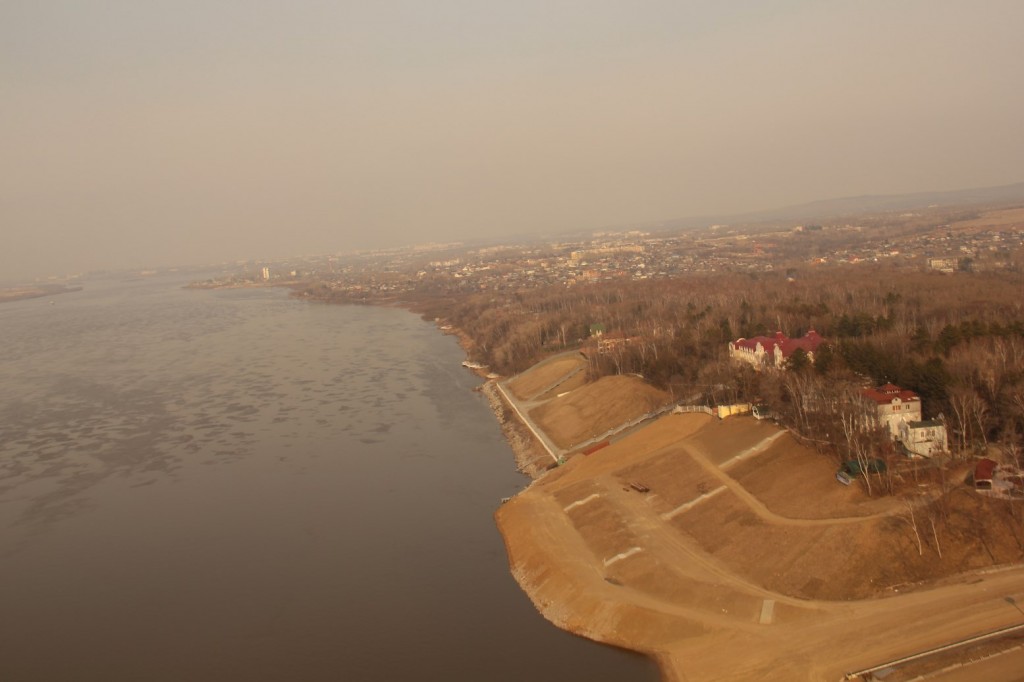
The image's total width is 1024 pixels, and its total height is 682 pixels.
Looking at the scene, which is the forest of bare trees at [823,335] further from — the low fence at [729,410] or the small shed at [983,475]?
the small shed at [983,475]

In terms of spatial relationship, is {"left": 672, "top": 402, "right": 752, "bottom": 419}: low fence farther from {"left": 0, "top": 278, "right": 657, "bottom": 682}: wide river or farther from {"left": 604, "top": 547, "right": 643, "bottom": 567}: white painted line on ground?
{"left": 604, "top": 547, "right": 643, "bottom": 567}: white painted line on ground

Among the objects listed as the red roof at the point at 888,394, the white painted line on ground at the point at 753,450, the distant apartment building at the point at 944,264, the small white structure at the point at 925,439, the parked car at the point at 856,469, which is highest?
the distant apartment building at the point at 944,264

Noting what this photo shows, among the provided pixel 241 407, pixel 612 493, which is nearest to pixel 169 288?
pixel 241 407

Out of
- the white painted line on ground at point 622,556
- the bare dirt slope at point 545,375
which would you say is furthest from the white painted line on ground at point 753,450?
the bare dirt slope at point 545,375

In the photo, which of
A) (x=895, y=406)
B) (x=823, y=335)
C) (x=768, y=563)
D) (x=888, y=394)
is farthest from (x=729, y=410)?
(x=823, y=335)

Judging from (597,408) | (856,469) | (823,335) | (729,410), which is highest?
(823,335)

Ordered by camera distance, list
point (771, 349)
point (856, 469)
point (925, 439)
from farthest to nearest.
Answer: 1. point (771, 349)
2. point (925, 439)
3. point (856, 469)

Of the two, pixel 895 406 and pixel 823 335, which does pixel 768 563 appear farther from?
pixel 823 335
